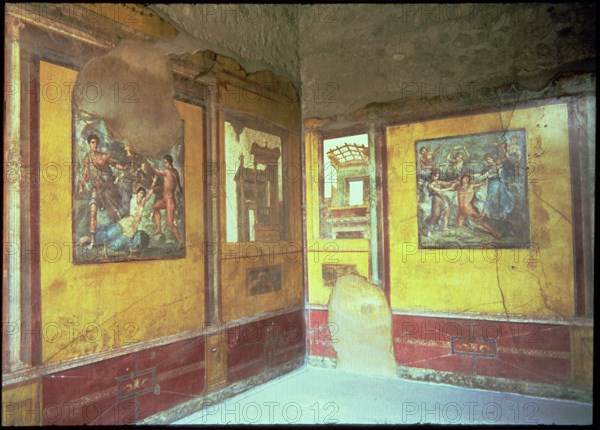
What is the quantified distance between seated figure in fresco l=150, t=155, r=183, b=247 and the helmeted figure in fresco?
13.5 inches

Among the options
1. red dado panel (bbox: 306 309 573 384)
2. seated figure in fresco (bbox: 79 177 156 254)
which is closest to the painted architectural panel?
seated figure in fresco (bbox: 79 177 156 254)

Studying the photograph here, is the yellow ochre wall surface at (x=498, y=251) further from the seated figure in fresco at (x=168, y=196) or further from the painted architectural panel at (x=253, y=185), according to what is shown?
the seated figure in fresco at (x=168, y=196)

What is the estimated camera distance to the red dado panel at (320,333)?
17.7 ft

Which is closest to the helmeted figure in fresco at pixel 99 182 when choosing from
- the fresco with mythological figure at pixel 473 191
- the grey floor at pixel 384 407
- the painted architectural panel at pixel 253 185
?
the painted architectural panel at pixel 253 185

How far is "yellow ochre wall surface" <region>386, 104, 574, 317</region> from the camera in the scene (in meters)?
4.31

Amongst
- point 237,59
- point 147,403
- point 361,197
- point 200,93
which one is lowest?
point 147,403

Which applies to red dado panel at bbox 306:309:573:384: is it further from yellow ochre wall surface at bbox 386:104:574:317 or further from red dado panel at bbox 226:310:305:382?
red dado panel at bbox 226:310:305:382

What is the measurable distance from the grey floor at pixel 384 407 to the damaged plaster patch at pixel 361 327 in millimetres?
352

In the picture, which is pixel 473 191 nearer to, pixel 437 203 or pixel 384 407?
pixel 437 203

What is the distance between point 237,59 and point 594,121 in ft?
10.9

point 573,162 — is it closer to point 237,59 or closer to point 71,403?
point 237,59

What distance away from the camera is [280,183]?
5.28 metres

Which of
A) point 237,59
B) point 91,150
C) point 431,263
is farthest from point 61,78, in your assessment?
point 431,263

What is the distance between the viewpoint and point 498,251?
4.56 metres
